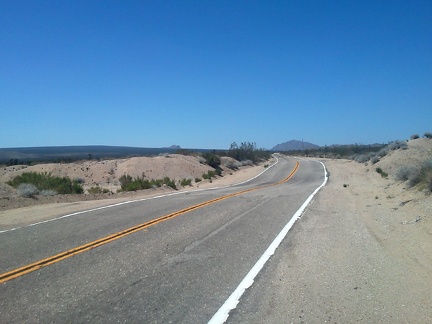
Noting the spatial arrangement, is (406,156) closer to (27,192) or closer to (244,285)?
(27,192)

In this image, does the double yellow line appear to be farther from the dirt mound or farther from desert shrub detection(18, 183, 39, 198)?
the dirt mound

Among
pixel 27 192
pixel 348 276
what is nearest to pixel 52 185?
pixel 27 192

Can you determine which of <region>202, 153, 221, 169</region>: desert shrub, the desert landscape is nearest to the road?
the desert landscape

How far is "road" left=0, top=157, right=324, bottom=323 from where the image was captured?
5.75m

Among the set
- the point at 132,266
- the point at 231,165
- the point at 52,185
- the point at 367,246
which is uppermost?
the point at 231,165

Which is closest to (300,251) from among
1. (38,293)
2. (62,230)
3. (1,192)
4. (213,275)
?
(213,275)

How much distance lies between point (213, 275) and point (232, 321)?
1.94 metres

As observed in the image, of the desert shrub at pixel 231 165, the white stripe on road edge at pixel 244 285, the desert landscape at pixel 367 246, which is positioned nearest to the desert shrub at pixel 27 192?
the desert landscape at pixel 367 246

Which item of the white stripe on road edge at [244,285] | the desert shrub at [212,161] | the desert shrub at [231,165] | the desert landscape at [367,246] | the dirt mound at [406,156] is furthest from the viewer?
the desert shrub at [231,165]

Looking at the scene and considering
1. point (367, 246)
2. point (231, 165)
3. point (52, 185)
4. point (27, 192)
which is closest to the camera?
point (367, 246)

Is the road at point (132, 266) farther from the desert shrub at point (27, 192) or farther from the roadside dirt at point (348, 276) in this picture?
the desert shrub at point (27, 192)

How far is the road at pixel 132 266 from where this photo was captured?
5.75 m

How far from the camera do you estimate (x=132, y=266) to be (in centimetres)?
778

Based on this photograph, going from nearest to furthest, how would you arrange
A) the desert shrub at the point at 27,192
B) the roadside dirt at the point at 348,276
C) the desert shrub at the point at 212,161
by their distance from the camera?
the roadside dirt at the point at 348,276, the desert shrub at the point at 27,192, the desert shrub at the point at 212,161
